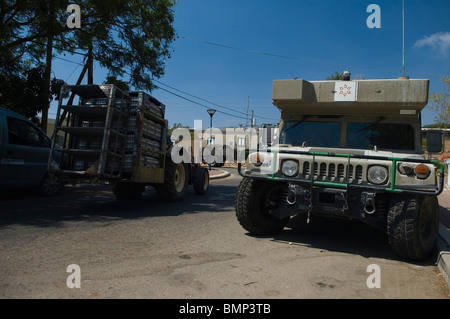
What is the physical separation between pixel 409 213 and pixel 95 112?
603cm

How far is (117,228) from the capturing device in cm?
587

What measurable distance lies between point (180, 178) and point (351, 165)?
590 cm

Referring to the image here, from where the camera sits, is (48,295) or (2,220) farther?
(2,220)

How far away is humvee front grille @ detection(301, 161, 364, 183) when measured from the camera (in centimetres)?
446

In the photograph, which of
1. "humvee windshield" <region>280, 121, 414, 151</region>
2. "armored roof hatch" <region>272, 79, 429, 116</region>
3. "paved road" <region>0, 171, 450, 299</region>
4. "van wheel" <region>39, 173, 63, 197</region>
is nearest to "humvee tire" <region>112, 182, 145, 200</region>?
"van wheel" <region>39, 173, 63, 197</region>

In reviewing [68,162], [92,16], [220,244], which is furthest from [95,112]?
[92,16]

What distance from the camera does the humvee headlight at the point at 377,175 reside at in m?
4.27

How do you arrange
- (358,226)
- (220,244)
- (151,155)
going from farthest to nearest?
(151,155)
(358,226)
(220,244)

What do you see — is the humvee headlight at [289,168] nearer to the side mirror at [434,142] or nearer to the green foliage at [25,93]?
the side mirror at [434,142]

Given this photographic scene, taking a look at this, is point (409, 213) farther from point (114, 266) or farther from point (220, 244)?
point (114, 266)

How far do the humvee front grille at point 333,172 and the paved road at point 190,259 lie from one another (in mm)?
1010

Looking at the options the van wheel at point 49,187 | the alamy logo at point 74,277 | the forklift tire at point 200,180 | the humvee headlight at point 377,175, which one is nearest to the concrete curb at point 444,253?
the humvee headlight at point 377,175

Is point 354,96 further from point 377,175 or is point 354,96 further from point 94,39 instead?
point 94,39

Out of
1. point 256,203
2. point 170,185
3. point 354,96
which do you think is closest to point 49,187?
point 170,185
